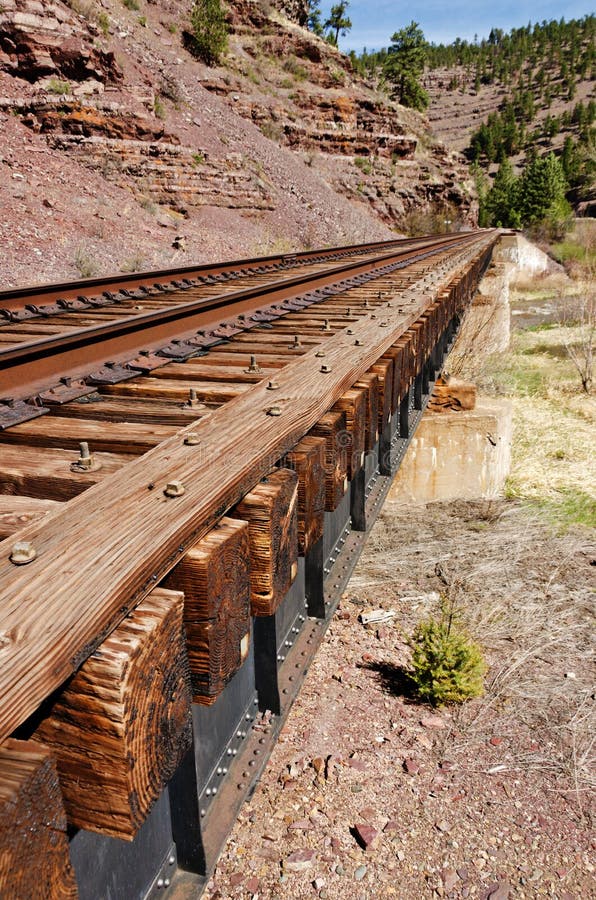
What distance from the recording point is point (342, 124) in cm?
4047

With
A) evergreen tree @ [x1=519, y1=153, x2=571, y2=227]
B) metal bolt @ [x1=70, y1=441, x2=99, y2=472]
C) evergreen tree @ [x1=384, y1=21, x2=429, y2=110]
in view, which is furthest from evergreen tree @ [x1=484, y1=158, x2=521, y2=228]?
metal bolt @ [x1=70, y1=441, x2=99, y2=472]

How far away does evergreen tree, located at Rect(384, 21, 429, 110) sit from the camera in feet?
233

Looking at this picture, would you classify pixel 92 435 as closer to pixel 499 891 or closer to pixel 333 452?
pixel 333 452

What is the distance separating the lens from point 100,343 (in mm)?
3695

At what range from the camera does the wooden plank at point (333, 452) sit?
85.4 inches

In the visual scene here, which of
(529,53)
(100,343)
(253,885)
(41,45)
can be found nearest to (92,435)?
(100,343)

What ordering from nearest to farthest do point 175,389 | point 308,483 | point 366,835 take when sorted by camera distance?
1. point 308,483
2. point 175,389
3. point 366,835

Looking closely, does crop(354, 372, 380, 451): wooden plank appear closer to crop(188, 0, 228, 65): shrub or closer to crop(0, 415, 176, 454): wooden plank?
crop(0, 415, 176, 454): wooden plank

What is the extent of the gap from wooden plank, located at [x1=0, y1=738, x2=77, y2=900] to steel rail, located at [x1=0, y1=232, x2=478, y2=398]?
6.36 ft

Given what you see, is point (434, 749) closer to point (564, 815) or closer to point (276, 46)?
point (564, 815)

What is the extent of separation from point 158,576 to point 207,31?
1575 inches

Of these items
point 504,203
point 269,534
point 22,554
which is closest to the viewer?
point 22,554

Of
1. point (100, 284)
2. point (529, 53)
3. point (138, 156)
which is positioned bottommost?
point (100, 284)

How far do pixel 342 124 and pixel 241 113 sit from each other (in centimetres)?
997
